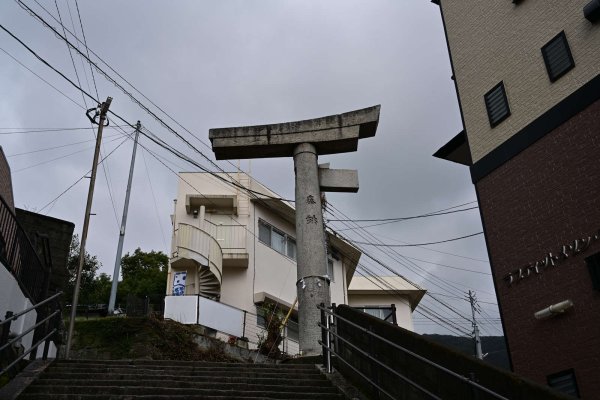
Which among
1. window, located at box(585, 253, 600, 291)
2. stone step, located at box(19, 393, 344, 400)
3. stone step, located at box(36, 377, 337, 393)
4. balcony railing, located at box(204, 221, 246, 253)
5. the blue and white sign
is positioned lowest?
stone step, located at box(19, 393, 344, 400)

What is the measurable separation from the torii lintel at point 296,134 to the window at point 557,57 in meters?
3.29

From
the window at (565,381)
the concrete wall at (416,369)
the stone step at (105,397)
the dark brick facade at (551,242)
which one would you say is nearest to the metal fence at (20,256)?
the stone step at (105,397)

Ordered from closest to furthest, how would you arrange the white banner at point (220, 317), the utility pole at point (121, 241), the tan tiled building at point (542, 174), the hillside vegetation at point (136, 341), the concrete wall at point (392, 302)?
the tan tiled building at point (542, 174) < the hillside vegetation at point (136, 341) < the white banner at point (220, 317) < the utility pole at point (121, 241) < the concrete wall at point (392, 302)

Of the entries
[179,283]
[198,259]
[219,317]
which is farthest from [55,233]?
[179,283]

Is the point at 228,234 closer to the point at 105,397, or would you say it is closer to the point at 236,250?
the point at 236,250

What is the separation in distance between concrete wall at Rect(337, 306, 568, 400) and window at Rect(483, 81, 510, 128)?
19.0 ft

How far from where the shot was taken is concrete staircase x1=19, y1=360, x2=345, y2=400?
257 inches

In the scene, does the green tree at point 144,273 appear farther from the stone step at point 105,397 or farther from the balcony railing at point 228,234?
the stone step at point 105,397

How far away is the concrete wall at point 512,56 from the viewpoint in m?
10.3

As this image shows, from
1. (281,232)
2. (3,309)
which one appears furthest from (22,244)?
(281,232)

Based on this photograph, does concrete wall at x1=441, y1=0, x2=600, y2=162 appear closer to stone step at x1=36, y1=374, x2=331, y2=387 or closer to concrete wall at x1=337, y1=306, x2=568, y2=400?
concrete wall at x1=337, y1=306, x2=568, y2=400

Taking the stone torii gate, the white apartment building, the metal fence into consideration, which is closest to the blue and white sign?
the white apartment building

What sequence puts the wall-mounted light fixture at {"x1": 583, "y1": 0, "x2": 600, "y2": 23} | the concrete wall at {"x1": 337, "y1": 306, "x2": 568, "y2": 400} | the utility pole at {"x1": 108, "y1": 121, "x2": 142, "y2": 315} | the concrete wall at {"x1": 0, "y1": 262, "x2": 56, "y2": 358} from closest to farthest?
the concrete wall at {"x1": 337, "y1": 306, "x2": 568, "y2": 400} → the concrete wall at {"x1": 0, "y1": 262, "x2": 56, "y2": 358} → the wall-mounted light fixture at {"x1": 583, "y1": 0, "x2": 600, "y2": 23} → the utility pole at {"x1": 108, "y1": 121, "x2": 142, "y2": 315}

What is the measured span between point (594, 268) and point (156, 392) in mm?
6686
